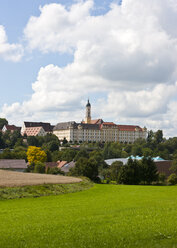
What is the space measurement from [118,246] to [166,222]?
11.1 ft

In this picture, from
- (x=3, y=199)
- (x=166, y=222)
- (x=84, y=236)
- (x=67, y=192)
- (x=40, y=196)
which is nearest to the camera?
(x=84, y=236)

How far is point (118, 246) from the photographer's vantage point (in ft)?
30.3

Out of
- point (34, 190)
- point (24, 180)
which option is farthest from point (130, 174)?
point (34, 190)

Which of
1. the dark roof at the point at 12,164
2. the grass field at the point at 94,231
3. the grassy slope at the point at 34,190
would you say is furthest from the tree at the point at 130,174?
the grass field at the point at 94,231

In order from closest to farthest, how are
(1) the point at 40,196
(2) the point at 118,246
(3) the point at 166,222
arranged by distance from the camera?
(2) the point at 118,246 → (3) the point at 166,222 → (1) the point at 40,196

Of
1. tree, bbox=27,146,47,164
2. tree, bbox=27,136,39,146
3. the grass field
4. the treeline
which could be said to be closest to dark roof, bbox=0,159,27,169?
tree, bbox=27,146,47,164

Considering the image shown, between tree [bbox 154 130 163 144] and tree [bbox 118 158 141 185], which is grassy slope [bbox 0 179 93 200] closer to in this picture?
tree [bbox 118 158 141 185]

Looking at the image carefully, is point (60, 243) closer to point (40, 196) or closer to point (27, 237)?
point (27, 237)

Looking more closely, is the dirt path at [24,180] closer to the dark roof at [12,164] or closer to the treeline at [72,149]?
the dark roof at [12,164]

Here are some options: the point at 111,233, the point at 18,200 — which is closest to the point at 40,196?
the point at 18,200

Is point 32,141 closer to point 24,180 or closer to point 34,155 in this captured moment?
point 34,155

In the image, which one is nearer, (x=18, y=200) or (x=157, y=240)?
(x=157, y=240)

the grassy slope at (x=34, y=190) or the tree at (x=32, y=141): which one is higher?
the tree at (x=32, y=141)

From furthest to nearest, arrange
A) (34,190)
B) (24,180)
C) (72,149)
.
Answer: (72,149) < (24,180) < (34,190)
